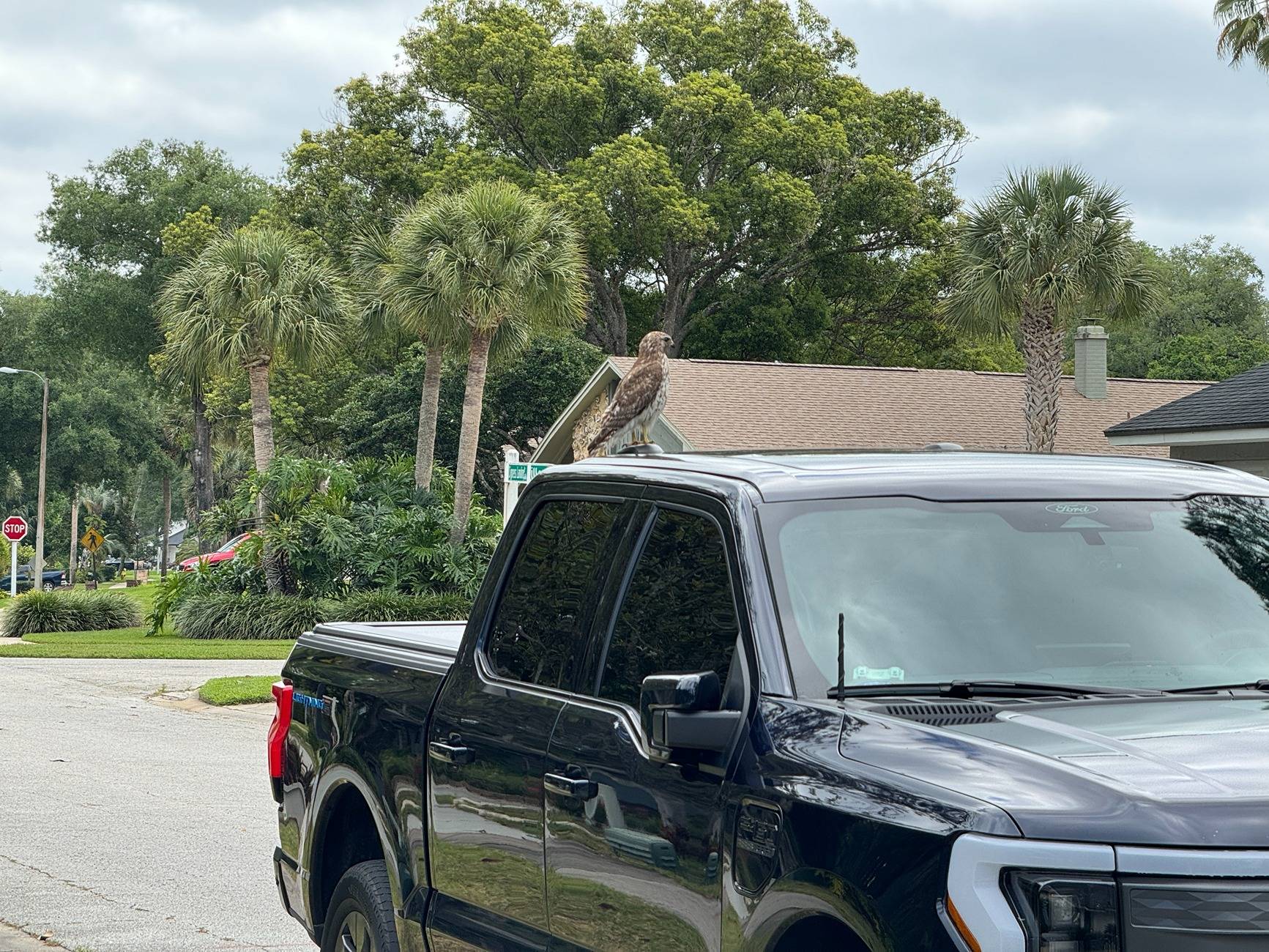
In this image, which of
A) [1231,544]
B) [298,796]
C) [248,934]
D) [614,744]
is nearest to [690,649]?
[614,744]

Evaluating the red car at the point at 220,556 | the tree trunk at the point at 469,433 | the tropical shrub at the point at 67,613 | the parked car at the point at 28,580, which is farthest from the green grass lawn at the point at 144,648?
the parked car at the point at 28,580

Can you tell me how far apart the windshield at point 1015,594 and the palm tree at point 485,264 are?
2597cm

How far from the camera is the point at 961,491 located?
12.6 ft

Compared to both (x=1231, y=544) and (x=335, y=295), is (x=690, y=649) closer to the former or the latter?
(x=1231, y=544)

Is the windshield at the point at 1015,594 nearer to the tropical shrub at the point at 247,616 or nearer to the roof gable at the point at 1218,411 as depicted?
the roof gable at the point at 1218,411

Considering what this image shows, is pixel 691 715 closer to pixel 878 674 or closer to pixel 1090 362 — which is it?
pixel 878 674

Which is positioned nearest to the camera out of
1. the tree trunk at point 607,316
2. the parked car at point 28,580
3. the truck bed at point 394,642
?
the truck bed at point 394,642

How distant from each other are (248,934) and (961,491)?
523 cm

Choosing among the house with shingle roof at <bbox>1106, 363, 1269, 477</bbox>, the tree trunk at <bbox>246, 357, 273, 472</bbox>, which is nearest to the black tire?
the house with shingle roof at <bbox>1106, 363, 1269, 477</bbox>

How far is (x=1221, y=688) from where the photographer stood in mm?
3498

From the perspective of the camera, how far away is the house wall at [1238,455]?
22.6 meters

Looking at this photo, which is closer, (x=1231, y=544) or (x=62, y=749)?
(x=1231, y=544)

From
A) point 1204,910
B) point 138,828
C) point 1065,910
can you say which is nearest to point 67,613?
point 138,828

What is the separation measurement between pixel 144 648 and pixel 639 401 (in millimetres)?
12134
